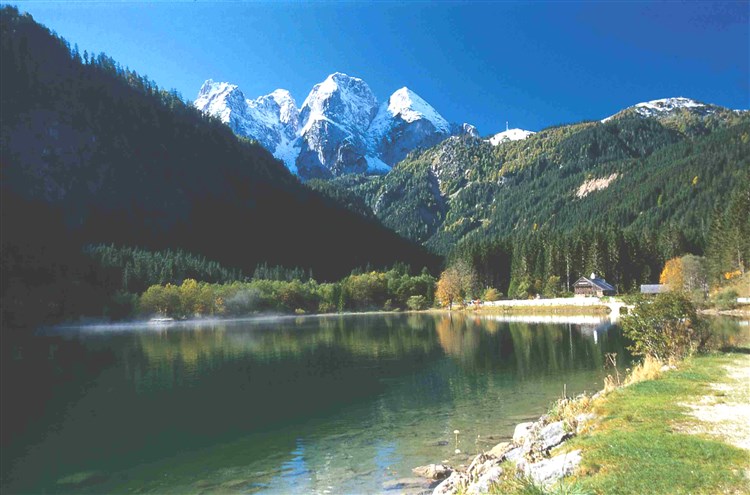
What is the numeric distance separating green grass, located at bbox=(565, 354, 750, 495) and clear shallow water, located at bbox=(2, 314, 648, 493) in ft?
24.4

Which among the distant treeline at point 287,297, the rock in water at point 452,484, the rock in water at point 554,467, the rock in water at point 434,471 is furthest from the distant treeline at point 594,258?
the rock in water at point 554,467

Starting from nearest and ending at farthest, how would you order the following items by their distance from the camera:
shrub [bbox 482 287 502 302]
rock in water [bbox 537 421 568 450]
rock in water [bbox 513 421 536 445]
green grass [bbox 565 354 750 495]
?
green grass [bbox 565 354 750 495] < rock in water [bbox 537 421 568 450] < rock in water [bbox 513 421 536 445] < shrub [bbox 482 287 502 302]

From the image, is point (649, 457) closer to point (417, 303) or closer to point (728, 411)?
point (728, 411)

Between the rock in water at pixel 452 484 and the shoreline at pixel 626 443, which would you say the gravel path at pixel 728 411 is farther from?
the rock in water at pixel 452 484

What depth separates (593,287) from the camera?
435 ft

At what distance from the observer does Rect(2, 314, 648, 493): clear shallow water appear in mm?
21797

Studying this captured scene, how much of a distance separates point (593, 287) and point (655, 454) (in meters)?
130

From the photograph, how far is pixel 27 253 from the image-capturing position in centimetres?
13700

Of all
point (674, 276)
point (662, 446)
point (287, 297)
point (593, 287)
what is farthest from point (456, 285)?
point (662, 446)

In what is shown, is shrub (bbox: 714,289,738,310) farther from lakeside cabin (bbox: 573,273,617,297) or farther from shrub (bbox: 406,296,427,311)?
shrub (bbox: 406,296,427,311)

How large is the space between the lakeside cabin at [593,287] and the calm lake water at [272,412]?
74.8 metres

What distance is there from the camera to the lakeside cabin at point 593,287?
5182 inches

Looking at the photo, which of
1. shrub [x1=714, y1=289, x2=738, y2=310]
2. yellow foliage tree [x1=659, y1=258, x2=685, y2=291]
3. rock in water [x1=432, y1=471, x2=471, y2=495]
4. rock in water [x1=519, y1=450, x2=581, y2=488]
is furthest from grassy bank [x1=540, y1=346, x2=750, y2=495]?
yellow foliage tree [x1=659, y1=258, x2=685, y2=291]

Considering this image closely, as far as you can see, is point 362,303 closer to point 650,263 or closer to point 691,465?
point 650,263
